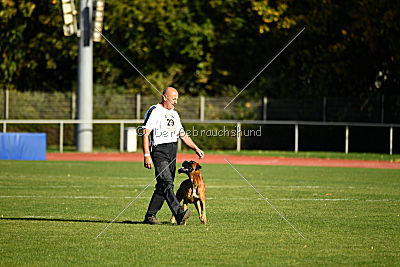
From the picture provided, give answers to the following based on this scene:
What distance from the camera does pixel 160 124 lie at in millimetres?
11023

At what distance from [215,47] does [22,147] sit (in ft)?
54.0

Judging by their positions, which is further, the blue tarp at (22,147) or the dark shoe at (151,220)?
the blue tarp at (22,147)

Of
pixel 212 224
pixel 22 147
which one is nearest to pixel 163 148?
pixel 212 224

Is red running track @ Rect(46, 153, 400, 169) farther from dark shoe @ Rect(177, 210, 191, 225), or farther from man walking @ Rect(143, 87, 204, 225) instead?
dark shoe @ Rect(177, 210, 191, 225)

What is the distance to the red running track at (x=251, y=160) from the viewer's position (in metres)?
26.9

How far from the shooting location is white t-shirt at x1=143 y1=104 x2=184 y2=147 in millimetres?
10953

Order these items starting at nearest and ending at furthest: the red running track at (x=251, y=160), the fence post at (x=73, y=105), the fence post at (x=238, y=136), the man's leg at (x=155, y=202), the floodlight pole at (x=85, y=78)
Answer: the man's leg at (x=155, y=202) < the red running track at (x=251, y=160) < the floodlight pole at (x=85, y=78) < the fence post at (x=238, y=136) < the fence post at (x=73, y=105)

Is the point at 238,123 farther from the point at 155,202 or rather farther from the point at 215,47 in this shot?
the point at 155,202

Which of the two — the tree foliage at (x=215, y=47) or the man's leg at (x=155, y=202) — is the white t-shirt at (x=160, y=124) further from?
the tree foliage at (x=215, y=47)

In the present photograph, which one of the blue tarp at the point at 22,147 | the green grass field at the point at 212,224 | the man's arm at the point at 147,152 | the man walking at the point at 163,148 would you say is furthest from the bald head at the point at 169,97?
the blue tarp at the point at 22,147

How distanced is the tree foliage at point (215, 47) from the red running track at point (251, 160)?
6721 mm

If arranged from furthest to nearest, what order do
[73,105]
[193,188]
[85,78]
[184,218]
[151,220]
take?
[73,105] → [85,78] → [151,220] → [193,188] → [184,218]

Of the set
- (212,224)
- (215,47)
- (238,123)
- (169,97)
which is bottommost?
(212,224)

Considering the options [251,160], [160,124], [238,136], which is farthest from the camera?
[238,136]
